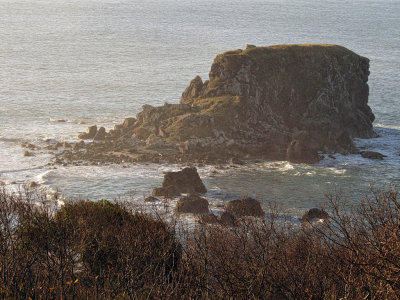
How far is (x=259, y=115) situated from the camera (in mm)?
81125

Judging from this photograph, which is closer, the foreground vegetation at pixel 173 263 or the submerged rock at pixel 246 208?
the foreground vegetation at pixel 173 263

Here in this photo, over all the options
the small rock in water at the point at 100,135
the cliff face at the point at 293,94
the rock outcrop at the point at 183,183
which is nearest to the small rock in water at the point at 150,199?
the rock outcrop at the point at 183,183

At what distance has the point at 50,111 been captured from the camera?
106m

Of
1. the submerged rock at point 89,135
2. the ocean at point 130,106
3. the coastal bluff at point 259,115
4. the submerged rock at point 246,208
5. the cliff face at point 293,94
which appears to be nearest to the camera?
the submerged rock at point 246,208

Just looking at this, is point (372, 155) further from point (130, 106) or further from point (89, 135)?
point (130, 106)

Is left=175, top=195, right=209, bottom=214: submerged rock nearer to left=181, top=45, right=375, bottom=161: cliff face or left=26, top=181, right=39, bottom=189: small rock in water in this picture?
left=26, top=181, right=39, bottom=189: small rock in water

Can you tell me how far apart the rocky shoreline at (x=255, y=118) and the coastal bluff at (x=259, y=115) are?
0.46 feet

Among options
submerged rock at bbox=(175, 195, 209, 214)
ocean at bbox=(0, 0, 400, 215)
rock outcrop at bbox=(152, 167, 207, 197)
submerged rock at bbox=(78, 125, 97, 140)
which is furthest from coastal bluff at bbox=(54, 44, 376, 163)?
submerged rock at bbox=(175, 195, 209, 214)

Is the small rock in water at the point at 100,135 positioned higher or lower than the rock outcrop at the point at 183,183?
higher

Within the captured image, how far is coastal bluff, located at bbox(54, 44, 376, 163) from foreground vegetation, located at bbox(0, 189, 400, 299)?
116 ft

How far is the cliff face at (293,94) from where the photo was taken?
79500 millimetres

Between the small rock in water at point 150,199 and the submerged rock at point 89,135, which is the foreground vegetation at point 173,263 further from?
the submerged rock at point 89,135

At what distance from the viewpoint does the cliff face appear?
7950 cm

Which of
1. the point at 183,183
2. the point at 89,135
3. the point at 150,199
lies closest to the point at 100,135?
the point at 89,135
